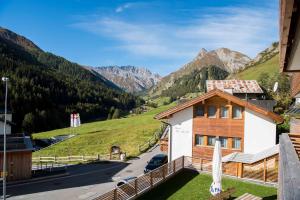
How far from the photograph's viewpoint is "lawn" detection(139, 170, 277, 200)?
23594 millimetres

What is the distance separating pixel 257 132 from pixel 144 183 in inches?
453

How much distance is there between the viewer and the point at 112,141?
72.6 meters

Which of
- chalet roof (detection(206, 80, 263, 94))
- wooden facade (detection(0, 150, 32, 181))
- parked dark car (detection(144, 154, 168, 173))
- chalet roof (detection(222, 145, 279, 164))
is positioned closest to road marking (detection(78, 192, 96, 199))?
parked dark car (detection(144, 154, 168, 173))

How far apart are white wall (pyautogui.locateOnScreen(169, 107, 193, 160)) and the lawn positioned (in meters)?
4.95

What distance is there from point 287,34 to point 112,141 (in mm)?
69823

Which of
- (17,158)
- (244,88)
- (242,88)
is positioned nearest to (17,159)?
(17,158)

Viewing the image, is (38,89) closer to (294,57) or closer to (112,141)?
(112,141)

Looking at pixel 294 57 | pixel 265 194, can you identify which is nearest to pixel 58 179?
pixel 265 194

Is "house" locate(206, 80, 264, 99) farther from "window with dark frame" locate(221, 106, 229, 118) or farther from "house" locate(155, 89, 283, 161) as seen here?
"house" locate(155, 89, 283, 161)

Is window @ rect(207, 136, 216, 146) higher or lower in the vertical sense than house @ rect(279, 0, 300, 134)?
lower

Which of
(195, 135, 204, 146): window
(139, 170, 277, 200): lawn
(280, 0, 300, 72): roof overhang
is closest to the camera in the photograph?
(280, 0, 300, 72): roof overhang

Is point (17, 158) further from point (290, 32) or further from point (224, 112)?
point (290, 32)

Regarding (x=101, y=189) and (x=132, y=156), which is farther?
(x=132, y=156)

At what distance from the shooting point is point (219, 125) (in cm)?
3259
